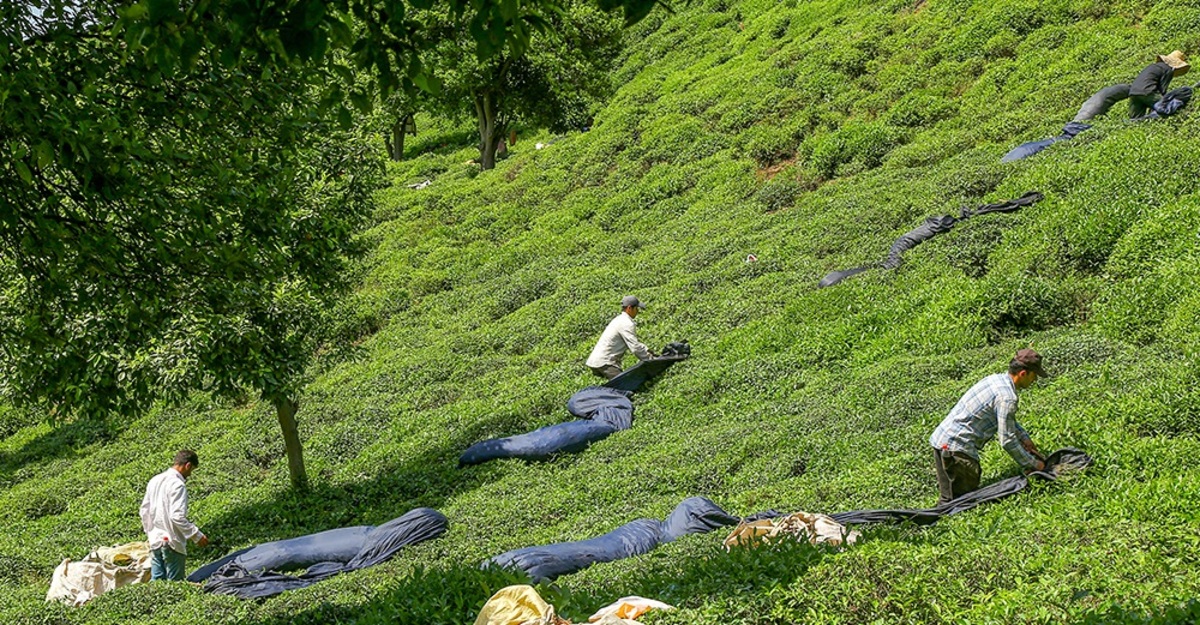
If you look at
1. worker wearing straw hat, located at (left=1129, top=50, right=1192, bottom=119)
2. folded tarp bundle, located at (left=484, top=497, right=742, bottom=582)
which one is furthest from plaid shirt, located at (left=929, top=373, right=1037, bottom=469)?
worker wearing straw hat, located at (left=1129, top=50, right=1192, bottom=119)

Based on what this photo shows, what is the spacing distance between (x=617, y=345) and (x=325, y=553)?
244 inches

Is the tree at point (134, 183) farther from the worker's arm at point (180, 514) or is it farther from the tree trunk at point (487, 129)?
the tree trunk at point (487, 129)

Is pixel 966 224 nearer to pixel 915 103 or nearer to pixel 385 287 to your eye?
pixel 915 103

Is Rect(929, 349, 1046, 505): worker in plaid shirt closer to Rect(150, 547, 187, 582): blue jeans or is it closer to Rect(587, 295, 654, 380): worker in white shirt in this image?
Rect(587, 295, 654, 380): worker in white shirt

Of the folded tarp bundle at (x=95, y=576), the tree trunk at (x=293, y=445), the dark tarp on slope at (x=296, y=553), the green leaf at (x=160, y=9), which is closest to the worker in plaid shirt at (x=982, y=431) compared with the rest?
the dark tarp on slope at (x=296, y=553)

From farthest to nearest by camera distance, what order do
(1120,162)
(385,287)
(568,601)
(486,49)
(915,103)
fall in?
1. (385,287)
2. (915,103)
3. (1120,162)
4. (568,601)
5. (486,49)

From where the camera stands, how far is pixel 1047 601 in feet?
20.9

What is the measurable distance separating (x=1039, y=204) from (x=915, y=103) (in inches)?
375

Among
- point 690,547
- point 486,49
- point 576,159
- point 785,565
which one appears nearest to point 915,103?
point 576,159

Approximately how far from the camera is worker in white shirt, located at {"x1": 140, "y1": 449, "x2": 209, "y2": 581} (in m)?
11.6

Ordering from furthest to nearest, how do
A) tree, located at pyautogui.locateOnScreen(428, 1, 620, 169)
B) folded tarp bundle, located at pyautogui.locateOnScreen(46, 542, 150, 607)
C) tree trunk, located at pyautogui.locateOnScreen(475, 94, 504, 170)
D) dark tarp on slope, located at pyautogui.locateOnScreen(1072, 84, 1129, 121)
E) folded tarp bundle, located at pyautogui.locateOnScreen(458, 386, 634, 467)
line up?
tree trunk, located at pyautogui.locateOnScreen(475, 94, 504, 170), tree, located at pyautogui.locateOnScreen(428, 1, 620, 169), dark tarp on slope, located at pyautogui.locateOnScreen(1072, 84, 1129, 121), folded tarp bundle, located at pyautogui.locateOnScreen(458, 386, 634, 467), folded tarp bundle, located at pyautogui.locateOnScreen(46, 542, 150, 607)

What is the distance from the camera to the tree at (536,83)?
36312mm

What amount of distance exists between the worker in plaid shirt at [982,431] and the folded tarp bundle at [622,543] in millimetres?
2037

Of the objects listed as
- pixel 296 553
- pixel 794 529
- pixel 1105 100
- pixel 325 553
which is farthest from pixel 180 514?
pixel 1105 100
